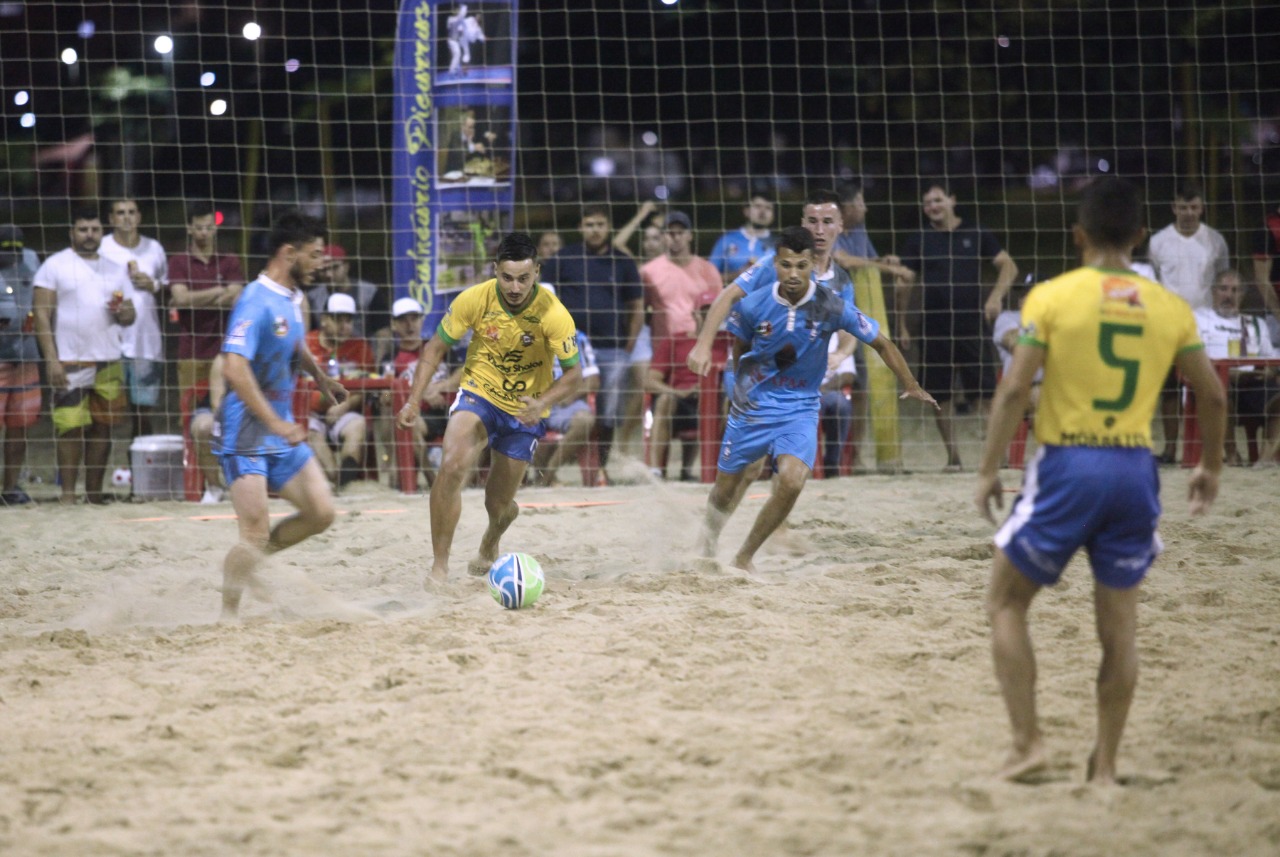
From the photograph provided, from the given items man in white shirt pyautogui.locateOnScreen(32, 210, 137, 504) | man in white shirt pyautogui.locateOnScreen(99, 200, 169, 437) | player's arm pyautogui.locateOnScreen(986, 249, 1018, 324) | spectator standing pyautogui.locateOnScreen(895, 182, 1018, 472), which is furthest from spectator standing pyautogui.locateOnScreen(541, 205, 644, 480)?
man in white shirt pyautogui.locateOnScreen(32, 210, 137, 504)

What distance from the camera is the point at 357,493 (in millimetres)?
9898

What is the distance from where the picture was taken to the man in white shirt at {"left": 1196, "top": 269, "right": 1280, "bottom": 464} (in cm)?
1023

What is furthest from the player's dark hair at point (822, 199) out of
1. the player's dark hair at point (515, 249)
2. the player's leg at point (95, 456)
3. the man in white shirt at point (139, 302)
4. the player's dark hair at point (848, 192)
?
the player's leg at point (95, 456)

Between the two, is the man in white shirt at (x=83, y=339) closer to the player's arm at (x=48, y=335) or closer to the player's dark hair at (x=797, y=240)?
the player's arm at (x=48, y=335)

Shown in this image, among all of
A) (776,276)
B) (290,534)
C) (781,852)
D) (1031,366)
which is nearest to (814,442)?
(776,276)

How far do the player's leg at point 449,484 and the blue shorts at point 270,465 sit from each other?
2.62 feet

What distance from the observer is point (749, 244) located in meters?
10.7

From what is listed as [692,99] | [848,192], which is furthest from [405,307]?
[692,99]

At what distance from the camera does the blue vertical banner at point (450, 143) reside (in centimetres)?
977

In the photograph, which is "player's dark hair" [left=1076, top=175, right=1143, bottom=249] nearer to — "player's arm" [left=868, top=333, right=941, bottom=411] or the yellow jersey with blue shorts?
the yellow jersey with blue shorts

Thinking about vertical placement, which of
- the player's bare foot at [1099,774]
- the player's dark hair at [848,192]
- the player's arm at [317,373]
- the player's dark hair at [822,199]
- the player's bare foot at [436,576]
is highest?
the player's dark hair at [848,192]

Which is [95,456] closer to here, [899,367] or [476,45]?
[476,45]

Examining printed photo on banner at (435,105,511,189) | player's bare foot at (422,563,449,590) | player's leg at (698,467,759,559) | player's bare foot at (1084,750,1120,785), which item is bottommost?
player's bare foot at (1084,750,1120,785)

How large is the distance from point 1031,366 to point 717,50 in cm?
1304
